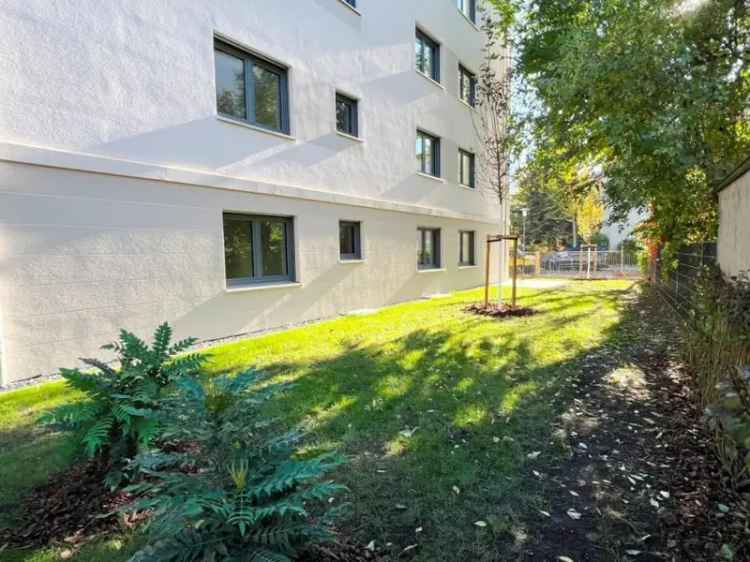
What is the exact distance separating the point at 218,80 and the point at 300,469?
6777 millimetres

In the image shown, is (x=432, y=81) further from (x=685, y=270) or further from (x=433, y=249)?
(x=685, y=270)

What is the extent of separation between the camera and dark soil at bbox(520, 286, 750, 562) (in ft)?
6.57

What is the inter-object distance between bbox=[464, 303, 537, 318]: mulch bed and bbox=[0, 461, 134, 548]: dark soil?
23.9 ft

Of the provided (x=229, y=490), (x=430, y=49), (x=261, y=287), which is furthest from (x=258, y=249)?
(x=430, y=49)

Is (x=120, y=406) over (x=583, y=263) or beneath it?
beneath

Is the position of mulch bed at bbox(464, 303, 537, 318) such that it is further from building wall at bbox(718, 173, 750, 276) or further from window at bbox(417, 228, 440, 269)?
building wall at bbox(718, 173, 750, 276)

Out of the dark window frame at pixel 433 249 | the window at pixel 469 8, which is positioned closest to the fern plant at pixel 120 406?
the dark window frame at pixel 433 249

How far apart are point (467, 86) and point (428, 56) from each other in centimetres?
269

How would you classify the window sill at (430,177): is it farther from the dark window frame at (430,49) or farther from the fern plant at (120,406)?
the fern plant at (120,406)

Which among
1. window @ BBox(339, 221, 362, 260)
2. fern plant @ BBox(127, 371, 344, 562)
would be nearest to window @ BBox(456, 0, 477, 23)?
window @ BBox(339, 221, 362, 260)

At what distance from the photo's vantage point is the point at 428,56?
40.3ft

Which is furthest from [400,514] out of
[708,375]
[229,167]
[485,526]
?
[229,167]

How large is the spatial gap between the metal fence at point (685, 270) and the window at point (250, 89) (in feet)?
23.1

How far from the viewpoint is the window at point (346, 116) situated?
8.99m
